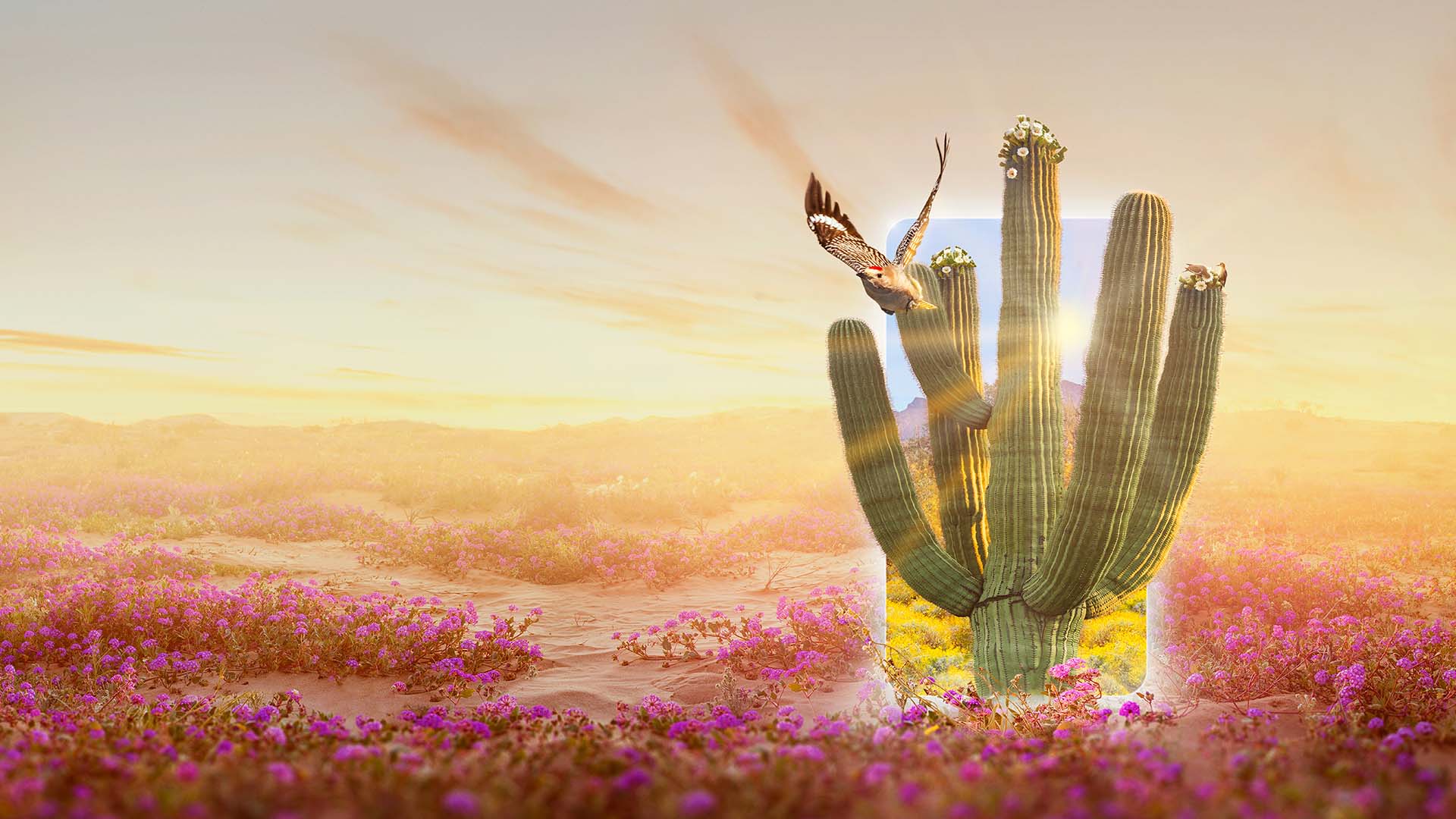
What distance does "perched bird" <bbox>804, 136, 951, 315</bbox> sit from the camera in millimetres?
5852

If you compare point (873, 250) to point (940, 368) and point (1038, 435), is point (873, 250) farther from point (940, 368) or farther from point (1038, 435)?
point (1038, 435)

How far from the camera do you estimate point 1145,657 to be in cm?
723

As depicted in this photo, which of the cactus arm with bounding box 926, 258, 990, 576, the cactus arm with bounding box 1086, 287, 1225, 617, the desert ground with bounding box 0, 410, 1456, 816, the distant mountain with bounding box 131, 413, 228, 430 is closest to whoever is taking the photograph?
the desert ground with bounding box 0, 410, 1456, 816

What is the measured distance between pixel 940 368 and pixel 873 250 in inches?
40.1

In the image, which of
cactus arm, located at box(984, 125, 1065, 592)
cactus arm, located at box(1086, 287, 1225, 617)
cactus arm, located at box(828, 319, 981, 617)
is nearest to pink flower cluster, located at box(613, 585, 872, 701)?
cactus arm, located at box(828, 319, 981, 617)

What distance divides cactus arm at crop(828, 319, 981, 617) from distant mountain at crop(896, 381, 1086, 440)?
0.84 feet

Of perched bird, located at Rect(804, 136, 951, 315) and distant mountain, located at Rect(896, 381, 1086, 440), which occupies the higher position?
perched bird, located at Rect(804, 136, 951, 315)

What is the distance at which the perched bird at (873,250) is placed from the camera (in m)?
5.85

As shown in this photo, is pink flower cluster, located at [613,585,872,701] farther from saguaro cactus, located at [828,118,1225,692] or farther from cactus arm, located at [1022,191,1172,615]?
cactus arm, located at [1022,191,1172,615]

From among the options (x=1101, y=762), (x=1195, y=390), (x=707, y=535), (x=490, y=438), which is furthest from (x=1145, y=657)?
(x=490, y=438)

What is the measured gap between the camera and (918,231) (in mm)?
6246

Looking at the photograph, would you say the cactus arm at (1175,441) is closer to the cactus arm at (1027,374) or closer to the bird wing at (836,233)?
the cactus arm at (1027,374)

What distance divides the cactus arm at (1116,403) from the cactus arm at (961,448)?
77 centimetres

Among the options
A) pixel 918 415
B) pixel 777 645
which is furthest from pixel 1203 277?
pixel 777 645
